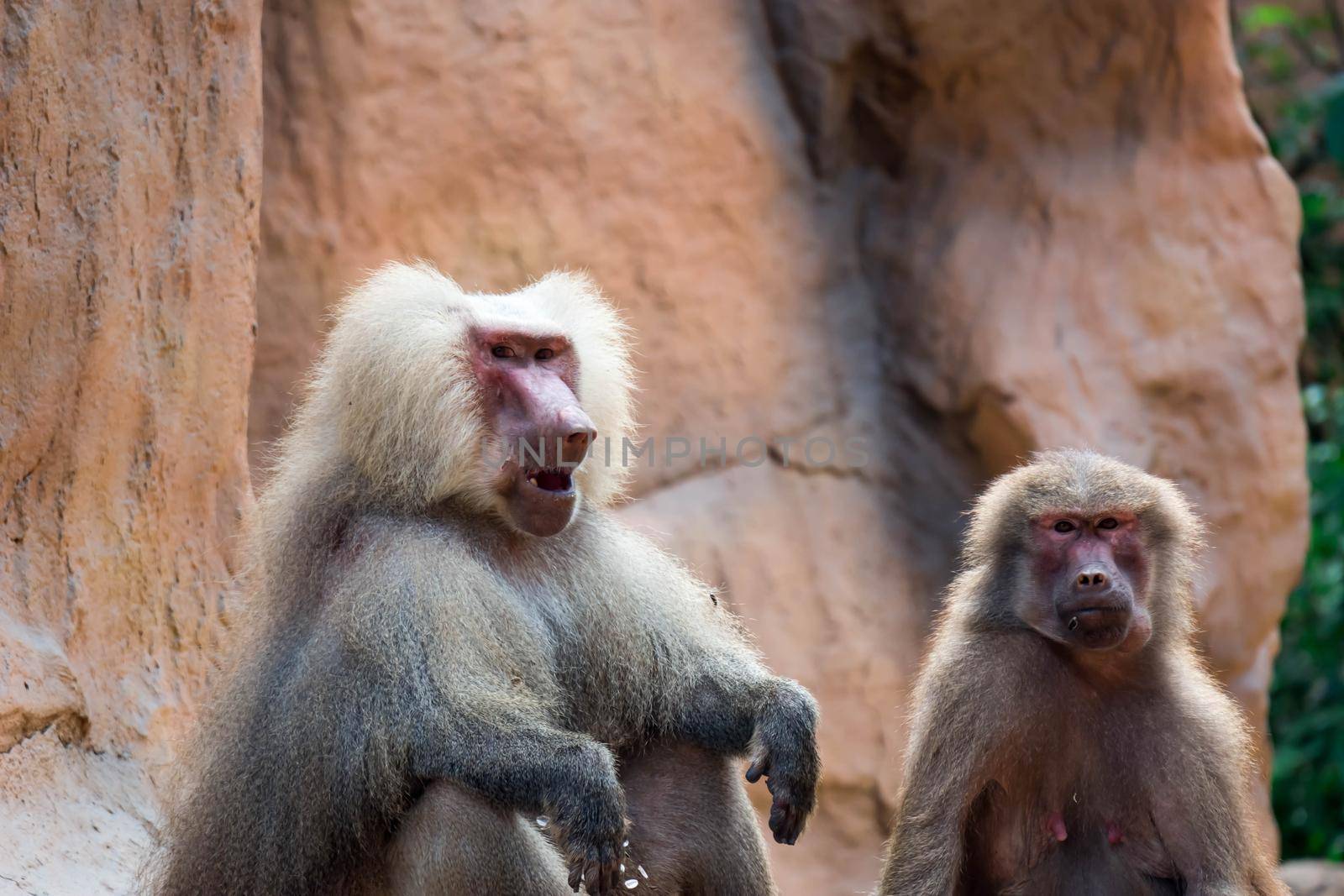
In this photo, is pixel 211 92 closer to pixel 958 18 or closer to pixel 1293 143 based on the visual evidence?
pixel 958 18

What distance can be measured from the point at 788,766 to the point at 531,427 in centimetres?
88

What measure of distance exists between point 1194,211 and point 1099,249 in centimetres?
40

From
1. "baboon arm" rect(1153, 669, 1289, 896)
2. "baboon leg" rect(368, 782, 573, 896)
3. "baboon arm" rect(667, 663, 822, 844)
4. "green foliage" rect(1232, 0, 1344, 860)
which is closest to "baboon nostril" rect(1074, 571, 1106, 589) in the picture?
"baboon arm" rect(1153, 669, 1289, 896)

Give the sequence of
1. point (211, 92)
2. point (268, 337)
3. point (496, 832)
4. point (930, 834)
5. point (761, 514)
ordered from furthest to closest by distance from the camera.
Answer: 1. point (761, 514)
2. point (268, 337)
3. point (211, 92)
4. point (930, 834)
5. point (496, 832)

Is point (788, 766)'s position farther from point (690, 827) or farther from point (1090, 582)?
point (1090, 582)

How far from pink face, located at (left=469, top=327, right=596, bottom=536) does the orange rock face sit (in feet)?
6.48

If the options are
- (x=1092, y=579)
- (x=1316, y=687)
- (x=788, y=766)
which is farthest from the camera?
(x=1316, y=687)

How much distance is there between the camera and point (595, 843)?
290 cm

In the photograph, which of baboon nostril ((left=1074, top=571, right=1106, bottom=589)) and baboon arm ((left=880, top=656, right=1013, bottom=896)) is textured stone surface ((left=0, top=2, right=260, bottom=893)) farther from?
baboon nostril ((left=1074, top=571, right=1106, bottom=589))

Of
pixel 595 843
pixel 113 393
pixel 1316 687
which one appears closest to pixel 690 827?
pixel 595 843

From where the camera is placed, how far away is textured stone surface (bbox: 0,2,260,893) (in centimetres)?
366

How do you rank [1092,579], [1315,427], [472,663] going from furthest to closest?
[1315,427] < [1092,579] < [472,663]

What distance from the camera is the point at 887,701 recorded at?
5844 millimetres

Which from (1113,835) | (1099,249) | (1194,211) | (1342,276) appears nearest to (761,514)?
(1099,249)
